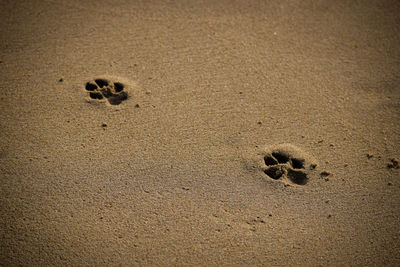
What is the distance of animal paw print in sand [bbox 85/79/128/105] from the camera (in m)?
2.20

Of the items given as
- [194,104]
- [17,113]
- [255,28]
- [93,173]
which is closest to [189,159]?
[194,104]

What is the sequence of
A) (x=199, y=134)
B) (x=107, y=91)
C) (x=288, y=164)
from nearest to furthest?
1. (x=288, y=164)
2. (x=199, y=134)
3. (x=107, y=91)

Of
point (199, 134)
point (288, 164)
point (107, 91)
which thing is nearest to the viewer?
point (288, 164)

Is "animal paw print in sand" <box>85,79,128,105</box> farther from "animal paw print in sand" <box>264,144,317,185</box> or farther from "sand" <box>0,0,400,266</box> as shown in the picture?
"animal paw print in sand" <box>264,144,317,185</box>

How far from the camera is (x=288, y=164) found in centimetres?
192

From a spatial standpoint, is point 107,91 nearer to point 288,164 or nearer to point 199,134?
point 199,134

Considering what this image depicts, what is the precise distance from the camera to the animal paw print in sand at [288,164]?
1890 mm

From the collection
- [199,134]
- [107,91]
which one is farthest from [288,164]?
[107,91]

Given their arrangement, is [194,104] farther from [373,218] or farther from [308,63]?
[373,218]

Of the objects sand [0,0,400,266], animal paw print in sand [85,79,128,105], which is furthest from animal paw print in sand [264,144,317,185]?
animal paw print in sand [85,79,128,105]

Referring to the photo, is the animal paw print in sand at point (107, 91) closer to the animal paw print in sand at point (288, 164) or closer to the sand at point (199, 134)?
the sand at point (199, 134)

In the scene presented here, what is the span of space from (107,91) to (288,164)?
4.73 feet

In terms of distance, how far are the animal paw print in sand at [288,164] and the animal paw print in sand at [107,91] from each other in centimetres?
117

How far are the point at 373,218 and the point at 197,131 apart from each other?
4.11ft
